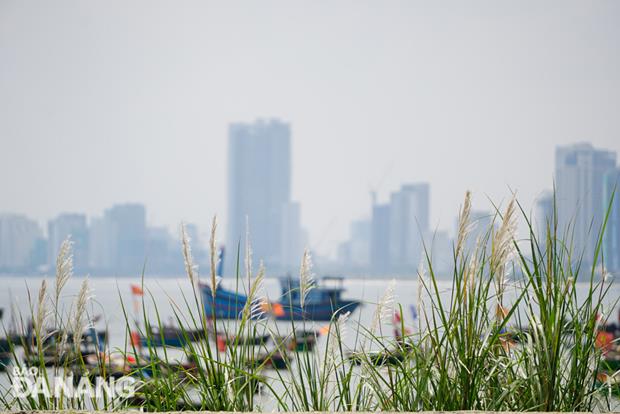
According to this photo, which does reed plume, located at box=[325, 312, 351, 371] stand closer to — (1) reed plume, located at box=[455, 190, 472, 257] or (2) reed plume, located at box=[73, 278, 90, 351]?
(1) reed plume, located at box=[455, 190, 472, 257]

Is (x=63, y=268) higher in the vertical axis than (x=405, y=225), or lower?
higher

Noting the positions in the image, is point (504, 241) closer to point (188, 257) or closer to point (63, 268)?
point (188, 257)

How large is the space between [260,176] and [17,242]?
53.6m

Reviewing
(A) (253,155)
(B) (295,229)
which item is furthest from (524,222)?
(A) (253,155)

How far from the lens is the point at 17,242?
10656 cm

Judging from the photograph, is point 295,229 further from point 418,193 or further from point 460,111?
point 460,111

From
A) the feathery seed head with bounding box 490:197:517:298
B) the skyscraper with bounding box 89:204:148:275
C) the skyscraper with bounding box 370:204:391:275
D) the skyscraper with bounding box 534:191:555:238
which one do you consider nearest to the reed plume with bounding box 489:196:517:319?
the feathery seed head with bounding box 490:197:517:298

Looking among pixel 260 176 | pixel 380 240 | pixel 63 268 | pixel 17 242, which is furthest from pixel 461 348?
pixel 260 176

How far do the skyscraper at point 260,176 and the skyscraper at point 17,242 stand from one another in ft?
113

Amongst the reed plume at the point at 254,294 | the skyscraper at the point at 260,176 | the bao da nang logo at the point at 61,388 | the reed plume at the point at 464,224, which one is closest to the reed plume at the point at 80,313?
the bao da nang logo at the point at 61,388

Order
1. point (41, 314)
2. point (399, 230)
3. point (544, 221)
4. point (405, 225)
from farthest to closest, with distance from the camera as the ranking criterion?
1. point (399, 230)
2. point (405, 225)
3. point (544, 221)
4. point (41, 314)

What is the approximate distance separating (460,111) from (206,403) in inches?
4619

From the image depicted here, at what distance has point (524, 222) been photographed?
6.07 feet

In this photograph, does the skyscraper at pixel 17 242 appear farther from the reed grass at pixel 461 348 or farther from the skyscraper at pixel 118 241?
the reed grass at pixel 461 348
